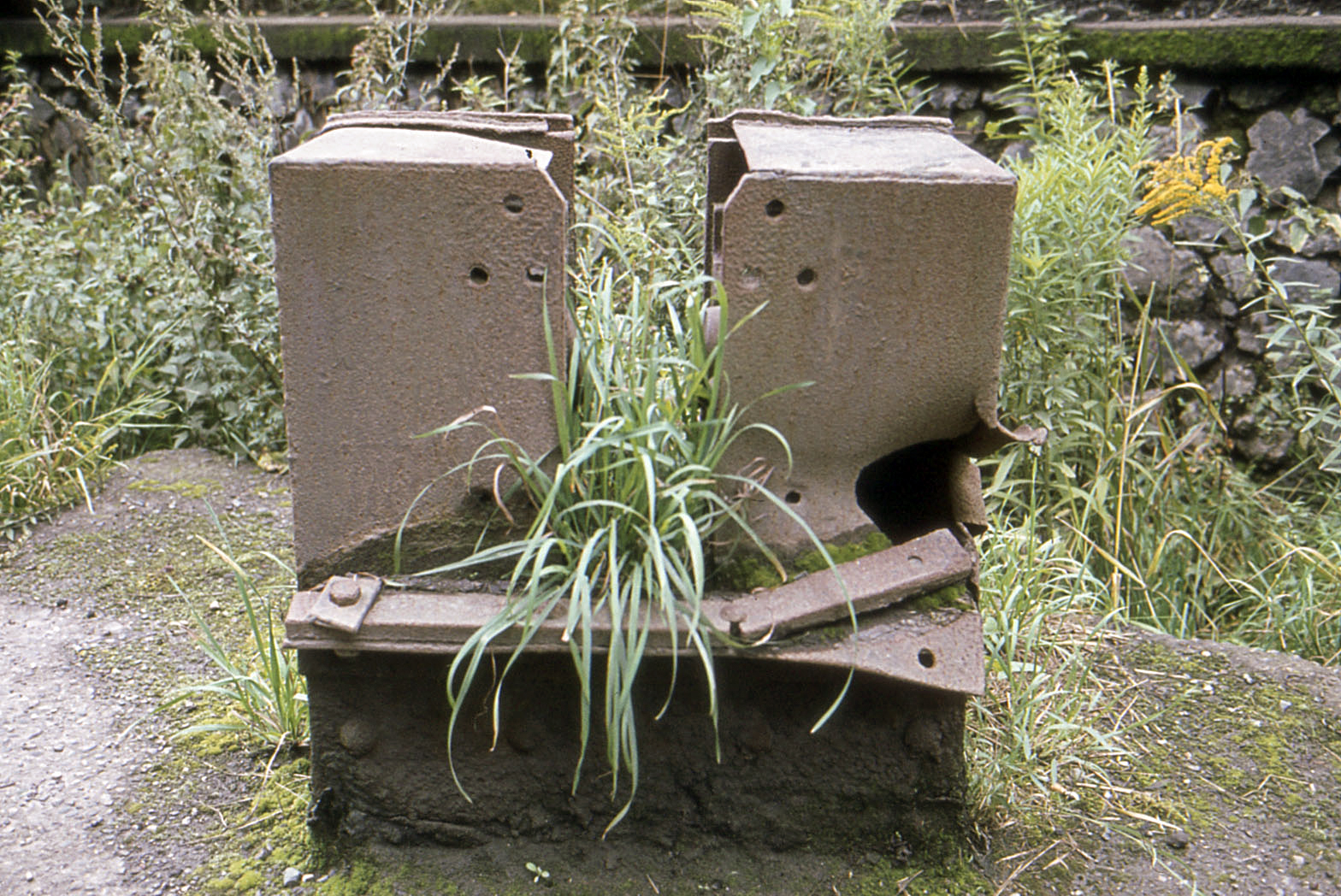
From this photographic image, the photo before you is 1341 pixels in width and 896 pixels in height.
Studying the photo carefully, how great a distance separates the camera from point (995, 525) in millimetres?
3197

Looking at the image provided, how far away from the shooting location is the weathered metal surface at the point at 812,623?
1751 millimetres

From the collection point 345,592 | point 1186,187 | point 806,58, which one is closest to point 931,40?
point 806,58

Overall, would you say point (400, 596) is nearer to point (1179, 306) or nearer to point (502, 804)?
point (502, 804)

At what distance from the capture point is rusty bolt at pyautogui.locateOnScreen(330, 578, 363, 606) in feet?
5.81

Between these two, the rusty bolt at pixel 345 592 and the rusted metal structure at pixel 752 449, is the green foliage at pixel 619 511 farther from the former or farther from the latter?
the rusty bolt at pixel 345 592

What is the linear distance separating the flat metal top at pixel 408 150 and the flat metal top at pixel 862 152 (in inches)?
14.6

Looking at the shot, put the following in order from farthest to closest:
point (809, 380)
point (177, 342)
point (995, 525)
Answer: point (177, 342) → point (995, 525) → point (809, 380)

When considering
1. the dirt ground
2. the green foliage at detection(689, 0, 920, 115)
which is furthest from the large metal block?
the green foliage at detection(689, 0, 920, 115)

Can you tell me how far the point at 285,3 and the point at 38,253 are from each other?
1.97 meters

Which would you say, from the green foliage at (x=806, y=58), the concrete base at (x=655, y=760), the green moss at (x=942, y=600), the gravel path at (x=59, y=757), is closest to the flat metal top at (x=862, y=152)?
the green moss at (x=942, y=600)

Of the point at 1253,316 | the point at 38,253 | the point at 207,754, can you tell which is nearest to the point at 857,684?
the point at 207,754


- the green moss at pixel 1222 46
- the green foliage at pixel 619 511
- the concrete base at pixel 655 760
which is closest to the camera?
the green foliage at pixel 619 511

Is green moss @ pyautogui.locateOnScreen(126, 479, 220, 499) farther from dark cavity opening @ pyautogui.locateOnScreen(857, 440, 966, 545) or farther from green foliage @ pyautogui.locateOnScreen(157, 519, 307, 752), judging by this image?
dark cavity opening @ pyautogui.locateOnScreen(857, 440, 966, 545)

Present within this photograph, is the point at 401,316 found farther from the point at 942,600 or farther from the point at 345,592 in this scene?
the point at 942,600
